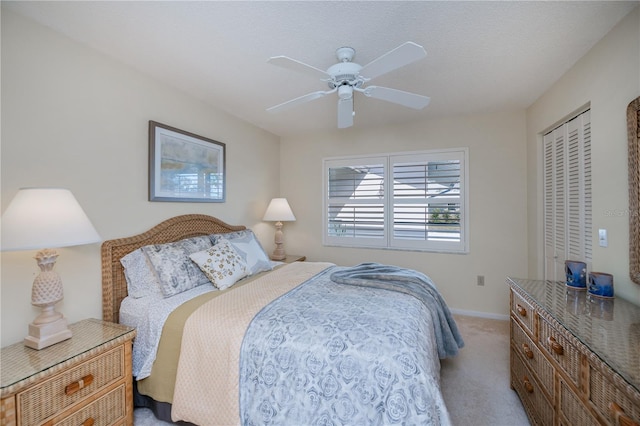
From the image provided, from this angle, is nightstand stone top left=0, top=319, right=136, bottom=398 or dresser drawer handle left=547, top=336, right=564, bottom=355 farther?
dresser drawer handle left=547, top=336, right=564, bottom=355

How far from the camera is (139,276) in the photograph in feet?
6.85

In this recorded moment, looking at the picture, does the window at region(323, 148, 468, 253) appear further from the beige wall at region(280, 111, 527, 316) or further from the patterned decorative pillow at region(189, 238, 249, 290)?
the patterned decorative pillow at region(189, 238, 249, 290)

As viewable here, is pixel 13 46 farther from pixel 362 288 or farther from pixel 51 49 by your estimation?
pixel 362 288

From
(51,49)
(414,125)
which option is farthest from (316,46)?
(414,125)

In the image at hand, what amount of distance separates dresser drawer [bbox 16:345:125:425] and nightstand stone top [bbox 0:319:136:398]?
56mm

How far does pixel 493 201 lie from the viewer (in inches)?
133

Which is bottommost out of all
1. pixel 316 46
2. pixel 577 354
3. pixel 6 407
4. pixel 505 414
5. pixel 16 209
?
pixel 505 414

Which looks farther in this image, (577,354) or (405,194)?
(405,194)

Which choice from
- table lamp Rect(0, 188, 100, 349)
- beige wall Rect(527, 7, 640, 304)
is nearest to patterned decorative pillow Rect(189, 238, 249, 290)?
table lamp Rect(0, 188, 100, 349)

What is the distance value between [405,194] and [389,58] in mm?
2435

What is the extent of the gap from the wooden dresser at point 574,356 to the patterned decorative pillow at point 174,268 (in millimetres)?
2287

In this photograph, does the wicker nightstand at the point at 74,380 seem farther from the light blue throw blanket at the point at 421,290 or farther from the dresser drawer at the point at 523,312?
the dresser drawer at the point at 523,312

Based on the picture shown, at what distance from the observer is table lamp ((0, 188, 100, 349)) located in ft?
4.54

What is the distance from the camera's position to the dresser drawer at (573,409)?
44.8 inches
